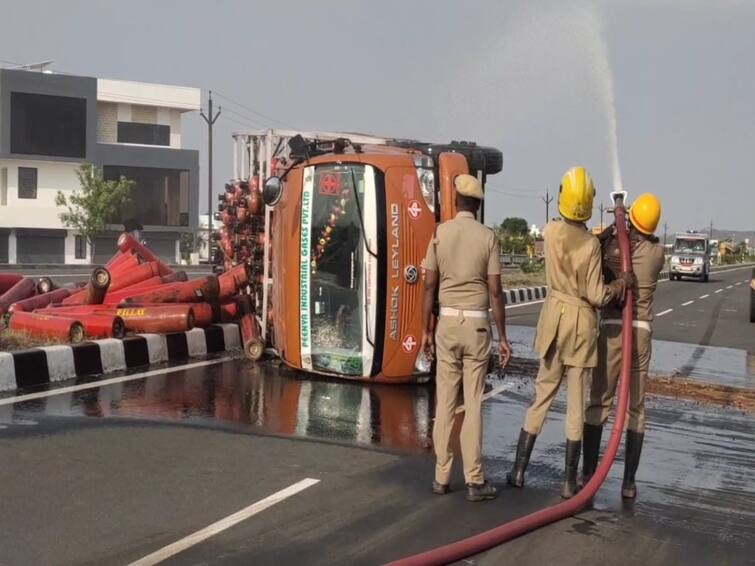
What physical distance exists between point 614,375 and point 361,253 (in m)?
3.74

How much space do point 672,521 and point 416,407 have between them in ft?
11.6

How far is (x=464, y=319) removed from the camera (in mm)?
5789

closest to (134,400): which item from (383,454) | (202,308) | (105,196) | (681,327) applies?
(383,454)

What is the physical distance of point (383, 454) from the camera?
22.2 ft

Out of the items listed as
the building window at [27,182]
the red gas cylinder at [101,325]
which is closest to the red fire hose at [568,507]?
the red gas cylinder at [101,325]

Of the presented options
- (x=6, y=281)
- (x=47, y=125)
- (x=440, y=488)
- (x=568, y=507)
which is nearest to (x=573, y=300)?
(x=568, y=507)

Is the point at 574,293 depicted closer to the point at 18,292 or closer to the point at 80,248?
the point at 18,292

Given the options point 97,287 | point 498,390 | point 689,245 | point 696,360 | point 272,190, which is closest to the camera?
point 272,190

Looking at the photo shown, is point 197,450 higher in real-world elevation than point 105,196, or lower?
lower

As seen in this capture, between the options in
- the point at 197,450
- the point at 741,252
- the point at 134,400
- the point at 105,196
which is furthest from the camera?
the point at 741,252

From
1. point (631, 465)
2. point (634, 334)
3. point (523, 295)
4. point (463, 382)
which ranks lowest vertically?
point (523, 295)

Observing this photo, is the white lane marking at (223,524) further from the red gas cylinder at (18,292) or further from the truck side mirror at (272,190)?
the red gas cylinder at (18,292)

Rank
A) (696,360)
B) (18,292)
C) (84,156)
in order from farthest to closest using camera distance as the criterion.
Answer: (84,156) → (696,360) → (18,292)

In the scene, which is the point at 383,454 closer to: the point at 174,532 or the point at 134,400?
the point at 174,532
